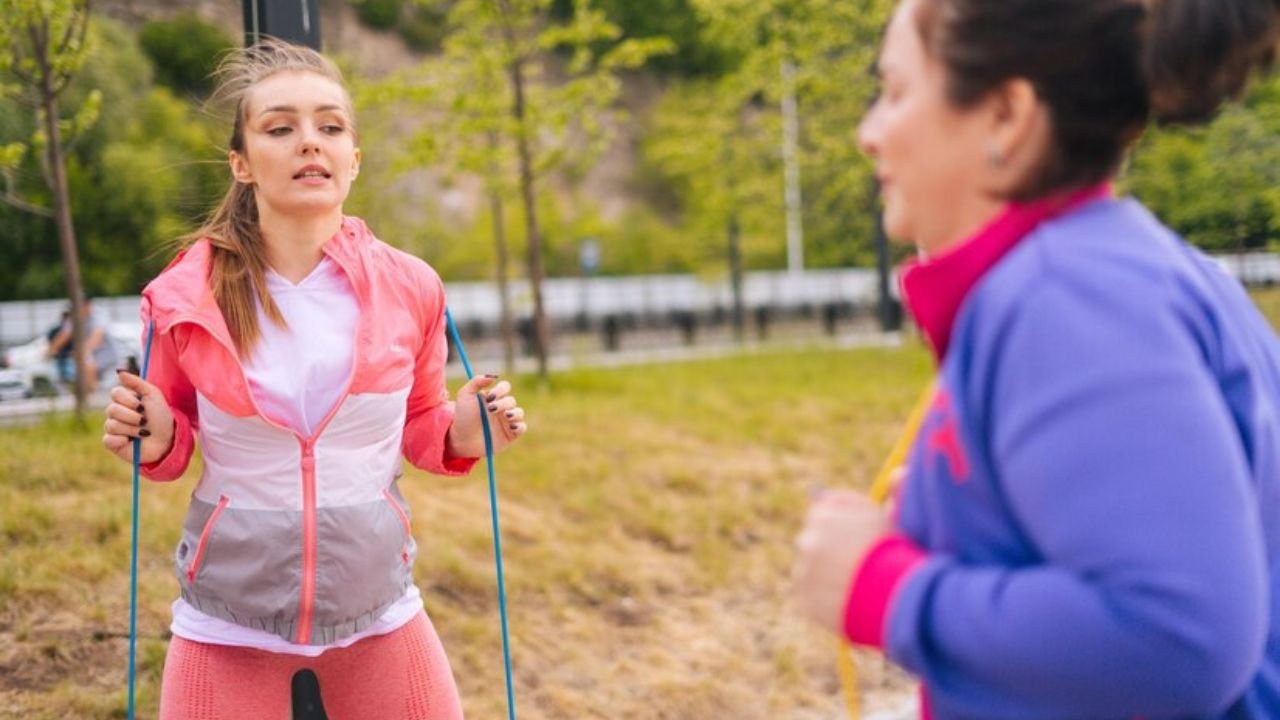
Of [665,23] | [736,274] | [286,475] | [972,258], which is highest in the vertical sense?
[665,23]

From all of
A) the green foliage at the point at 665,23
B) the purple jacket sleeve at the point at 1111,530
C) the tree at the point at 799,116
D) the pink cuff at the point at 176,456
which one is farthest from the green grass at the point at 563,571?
the green foliage at the point at 665,23

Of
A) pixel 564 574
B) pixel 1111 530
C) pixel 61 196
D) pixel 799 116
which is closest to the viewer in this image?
pixel 1111 530

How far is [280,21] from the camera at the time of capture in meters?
3.07

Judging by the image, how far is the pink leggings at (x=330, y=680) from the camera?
220cm

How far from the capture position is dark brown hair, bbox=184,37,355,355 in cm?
224

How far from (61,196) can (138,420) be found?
488 centimetres

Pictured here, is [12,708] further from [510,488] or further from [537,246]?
[537,246]

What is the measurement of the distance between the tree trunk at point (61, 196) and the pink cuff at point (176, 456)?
4569 millimetres

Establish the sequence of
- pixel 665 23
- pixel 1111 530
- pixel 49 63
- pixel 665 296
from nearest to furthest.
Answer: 1. pixel 1111 530
2. pixel 49 63
3. pixel 665 296
4. pixel 665 23

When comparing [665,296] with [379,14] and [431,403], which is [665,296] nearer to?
[379,14]

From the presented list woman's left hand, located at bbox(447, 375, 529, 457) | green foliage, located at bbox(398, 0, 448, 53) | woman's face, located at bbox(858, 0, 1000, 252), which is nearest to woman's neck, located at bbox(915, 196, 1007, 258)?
woman's face, located at bbox(858, 0, 1000, 252)

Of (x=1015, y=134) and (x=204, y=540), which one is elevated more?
(x=1015, y=134)

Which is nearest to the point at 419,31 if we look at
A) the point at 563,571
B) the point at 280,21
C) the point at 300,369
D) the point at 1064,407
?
the point at 563,571

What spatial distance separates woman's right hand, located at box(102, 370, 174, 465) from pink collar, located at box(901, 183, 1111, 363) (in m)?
1.52
